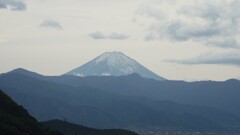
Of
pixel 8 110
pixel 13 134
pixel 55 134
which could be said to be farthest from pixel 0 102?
pixel 13 134

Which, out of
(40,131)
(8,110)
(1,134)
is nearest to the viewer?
(1,134)

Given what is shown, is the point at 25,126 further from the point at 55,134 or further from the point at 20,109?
the point at 20,109

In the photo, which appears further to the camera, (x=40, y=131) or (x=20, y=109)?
(x=20, y=109)

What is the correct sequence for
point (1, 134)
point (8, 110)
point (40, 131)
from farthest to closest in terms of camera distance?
point (8, 110) < point (40, 131) < point (1, 134)

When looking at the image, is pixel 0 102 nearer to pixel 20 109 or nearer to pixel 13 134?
pixel 20 109

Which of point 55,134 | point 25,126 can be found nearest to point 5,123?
point 25,126

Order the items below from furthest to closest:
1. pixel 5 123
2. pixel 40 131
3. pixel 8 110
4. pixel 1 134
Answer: pixel 8 110 < pixel 40 131 < pixel 5 123 < pixel 1 134
